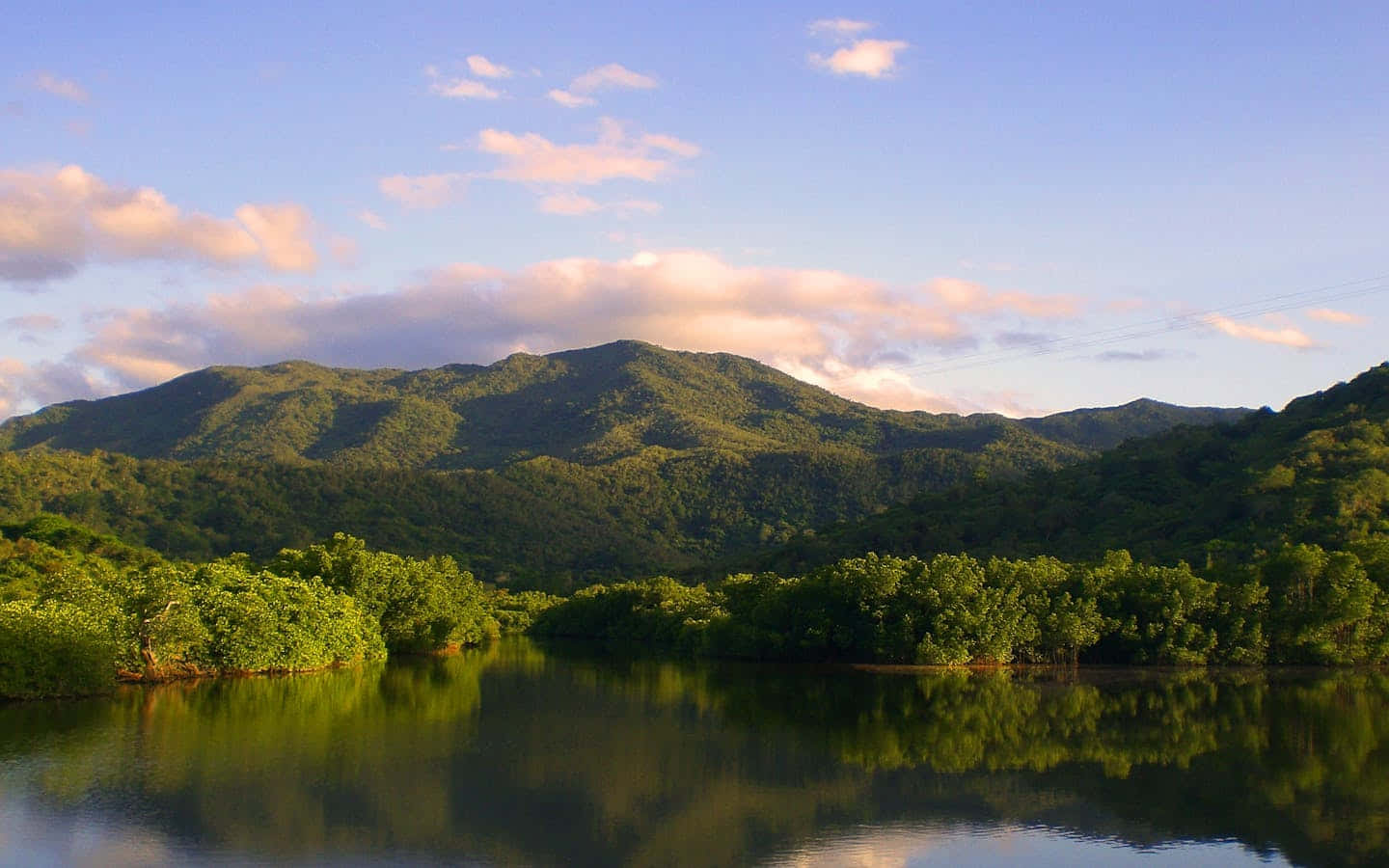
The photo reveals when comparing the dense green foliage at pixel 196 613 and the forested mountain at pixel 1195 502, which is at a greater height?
the forested mountain at pixel 1195 502

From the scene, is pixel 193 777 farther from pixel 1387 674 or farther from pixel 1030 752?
pixel 1387 674

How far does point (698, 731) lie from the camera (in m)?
39.6

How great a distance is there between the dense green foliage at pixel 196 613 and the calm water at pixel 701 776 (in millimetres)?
2069

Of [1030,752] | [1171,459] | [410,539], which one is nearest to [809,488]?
[410,539]

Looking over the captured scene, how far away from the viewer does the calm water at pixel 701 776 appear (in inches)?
942

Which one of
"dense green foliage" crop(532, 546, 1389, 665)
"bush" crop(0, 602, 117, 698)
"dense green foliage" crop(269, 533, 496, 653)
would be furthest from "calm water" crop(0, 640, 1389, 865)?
"dense green foliage" crop(269, 533, 496, 653)

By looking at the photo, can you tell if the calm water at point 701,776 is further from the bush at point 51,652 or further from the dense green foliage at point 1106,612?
the dense green foliage at point 1106,612

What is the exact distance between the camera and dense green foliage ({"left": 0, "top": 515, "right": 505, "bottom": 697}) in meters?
44.4

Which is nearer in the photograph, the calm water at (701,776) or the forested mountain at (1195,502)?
the calm water at (701,776)

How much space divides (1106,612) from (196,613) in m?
44.1

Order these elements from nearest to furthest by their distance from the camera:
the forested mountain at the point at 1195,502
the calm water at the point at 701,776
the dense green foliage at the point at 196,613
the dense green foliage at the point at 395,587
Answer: the calm water at the point at 701,776 < the dense green foliage at the point at 196,613 < the dense green foliage at the point at 395,587 < the forested mountain at the point at 1195,502

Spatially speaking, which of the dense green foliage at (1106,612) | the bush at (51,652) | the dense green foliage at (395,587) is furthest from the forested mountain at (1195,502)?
the bush at (51,652)

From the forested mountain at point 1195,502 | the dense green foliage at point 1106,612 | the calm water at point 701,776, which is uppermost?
the forested mountain at point 1195,502

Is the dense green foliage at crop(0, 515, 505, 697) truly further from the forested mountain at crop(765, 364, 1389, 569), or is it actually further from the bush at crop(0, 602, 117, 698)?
the forested mountain at crop(765, 364, 1389, 569)
